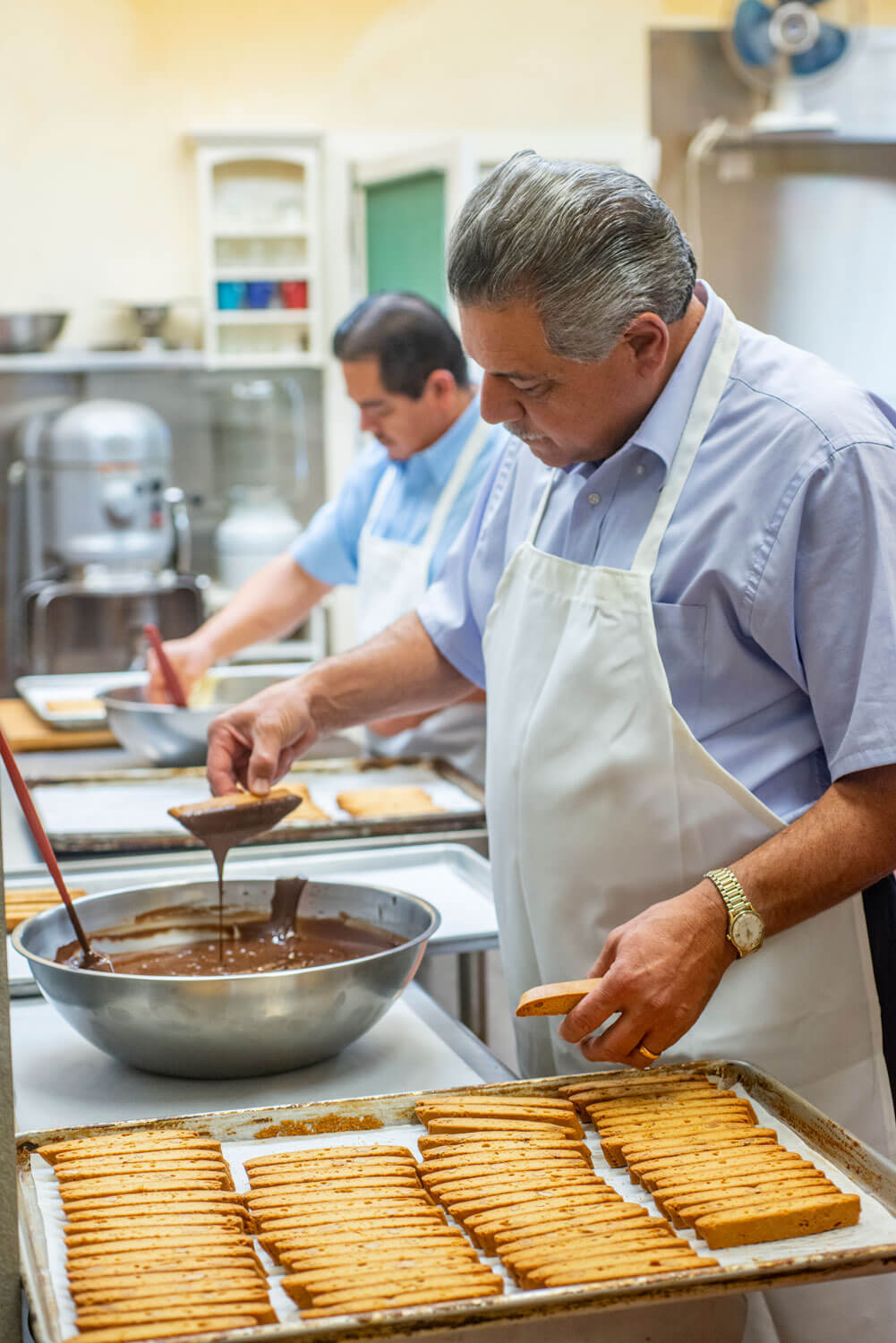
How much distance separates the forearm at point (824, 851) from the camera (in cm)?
130

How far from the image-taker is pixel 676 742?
1.36 meters

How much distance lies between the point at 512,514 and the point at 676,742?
0.44 m

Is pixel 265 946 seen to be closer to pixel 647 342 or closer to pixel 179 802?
pixel 647 342

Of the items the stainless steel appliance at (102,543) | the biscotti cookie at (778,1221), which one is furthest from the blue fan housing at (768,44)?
the biscotti cookie at (778,1221)

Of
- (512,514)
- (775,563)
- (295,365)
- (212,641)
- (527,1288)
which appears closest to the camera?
(527,1288)

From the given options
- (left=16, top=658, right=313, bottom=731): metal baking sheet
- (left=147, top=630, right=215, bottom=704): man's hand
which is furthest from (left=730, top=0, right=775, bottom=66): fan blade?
(left=147, top=630, right=215, bottom=704): man's hand

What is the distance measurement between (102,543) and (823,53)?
2.63 metres

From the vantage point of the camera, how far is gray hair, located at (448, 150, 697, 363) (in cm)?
132

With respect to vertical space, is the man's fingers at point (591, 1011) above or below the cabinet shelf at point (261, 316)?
below

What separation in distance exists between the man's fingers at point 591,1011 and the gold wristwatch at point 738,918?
5.0 inches

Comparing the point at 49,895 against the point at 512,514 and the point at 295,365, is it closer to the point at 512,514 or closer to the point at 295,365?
the point at 512,514

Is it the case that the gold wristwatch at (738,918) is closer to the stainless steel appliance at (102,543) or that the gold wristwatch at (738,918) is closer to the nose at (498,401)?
the nose at (498,401)

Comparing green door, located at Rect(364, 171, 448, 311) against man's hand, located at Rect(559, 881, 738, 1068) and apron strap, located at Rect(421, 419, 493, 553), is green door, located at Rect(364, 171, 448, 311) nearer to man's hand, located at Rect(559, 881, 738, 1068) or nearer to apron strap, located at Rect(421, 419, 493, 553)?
apron strap, located at Rect(421, 419, 493, 553)

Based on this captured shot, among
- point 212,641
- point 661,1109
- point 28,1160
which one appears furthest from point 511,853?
point 212,641
